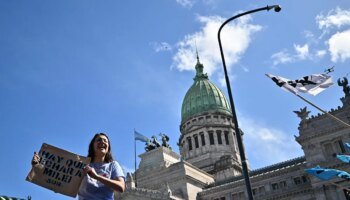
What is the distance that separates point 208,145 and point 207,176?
14.4 meters

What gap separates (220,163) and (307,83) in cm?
5559

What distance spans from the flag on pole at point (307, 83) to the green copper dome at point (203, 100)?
65671 mm

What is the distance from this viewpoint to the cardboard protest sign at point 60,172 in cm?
655

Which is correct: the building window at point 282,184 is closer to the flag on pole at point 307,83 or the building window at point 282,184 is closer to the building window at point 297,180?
the building window at point 297,180

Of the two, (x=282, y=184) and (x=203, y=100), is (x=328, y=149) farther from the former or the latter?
(x=203, y=100)

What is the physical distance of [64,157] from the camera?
6.84 metres

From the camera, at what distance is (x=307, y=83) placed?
2131 centimetres

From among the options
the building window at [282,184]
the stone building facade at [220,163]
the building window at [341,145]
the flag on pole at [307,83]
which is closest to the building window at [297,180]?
the stone building facade at [220,163]

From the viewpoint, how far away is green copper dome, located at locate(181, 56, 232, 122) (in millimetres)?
88188

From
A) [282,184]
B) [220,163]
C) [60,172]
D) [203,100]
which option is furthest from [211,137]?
[60,172]

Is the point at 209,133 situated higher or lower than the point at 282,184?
higher

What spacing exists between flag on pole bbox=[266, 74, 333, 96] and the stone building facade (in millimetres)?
11519

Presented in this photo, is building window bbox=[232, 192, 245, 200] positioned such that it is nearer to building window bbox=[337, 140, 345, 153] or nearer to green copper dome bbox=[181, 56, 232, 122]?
building window bbox=[337, 140, 345, 153]

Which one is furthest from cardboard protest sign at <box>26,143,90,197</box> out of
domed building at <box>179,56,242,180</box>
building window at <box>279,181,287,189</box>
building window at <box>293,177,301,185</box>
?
domed building at <box>179,56,242,180</box>
